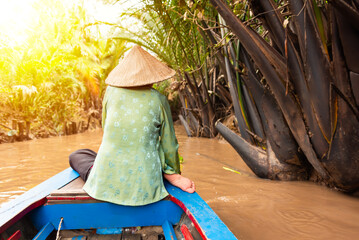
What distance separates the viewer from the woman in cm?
112

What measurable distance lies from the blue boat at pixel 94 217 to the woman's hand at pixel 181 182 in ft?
0.08

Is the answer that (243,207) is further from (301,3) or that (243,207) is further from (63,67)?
(63,67)

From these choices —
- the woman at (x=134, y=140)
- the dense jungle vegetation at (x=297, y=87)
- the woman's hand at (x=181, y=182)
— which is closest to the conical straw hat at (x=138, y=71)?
the woman at (x=134, y=140)

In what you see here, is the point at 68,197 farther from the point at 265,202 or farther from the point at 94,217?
the point at 265,202

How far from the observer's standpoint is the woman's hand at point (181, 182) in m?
1.19

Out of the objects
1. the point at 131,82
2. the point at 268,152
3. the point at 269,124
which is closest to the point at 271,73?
the point at 269,124

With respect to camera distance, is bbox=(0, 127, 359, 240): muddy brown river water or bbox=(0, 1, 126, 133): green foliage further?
bbox=(0, 1, 126, 133): green foliage

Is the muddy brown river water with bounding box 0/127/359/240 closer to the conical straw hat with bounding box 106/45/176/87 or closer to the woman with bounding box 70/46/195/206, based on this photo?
the woman with bounding box 70/46/195/206

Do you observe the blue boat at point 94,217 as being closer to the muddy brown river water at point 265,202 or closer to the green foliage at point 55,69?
the muddy brown river water at point 265,202

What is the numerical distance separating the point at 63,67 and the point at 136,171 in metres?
7.95

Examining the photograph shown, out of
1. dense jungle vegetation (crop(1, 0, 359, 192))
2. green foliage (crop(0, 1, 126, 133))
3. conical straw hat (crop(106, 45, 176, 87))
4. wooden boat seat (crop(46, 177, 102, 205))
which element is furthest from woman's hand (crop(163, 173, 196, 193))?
green foliage (crop(0, 1, 126, 133))

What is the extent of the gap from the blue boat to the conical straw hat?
22.7 inches

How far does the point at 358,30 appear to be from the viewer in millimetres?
1401

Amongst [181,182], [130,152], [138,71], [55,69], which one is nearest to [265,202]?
[181,182]
